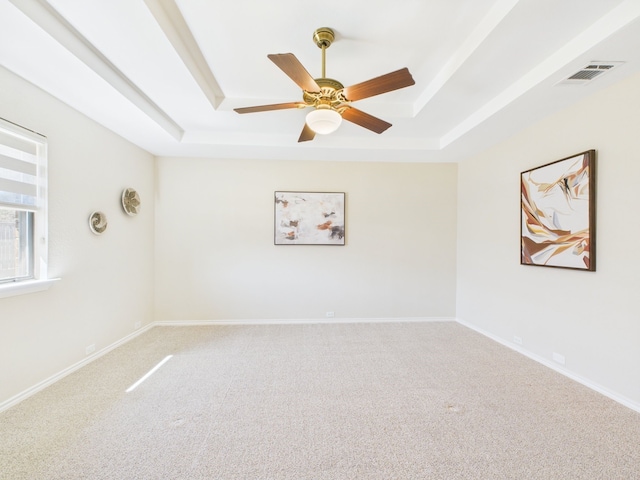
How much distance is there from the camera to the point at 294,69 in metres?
1.74

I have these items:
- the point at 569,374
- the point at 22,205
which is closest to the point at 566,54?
the point at 569,374

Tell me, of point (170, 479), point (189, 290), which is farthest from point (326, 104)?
point (189, 290)

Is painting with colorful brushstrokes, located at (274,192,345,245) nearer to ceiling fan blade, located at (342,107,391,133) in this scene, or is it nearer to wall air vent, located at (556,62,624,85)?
ceiling fan blade, located at (342,107,391,133)

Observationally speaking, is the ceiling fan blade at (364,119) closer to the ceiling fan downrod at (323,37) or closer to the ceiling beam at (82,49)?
the ceiling fan downrod at (323,37)

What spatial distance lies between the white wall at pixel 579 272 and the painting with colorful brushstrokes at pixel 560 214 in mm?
75

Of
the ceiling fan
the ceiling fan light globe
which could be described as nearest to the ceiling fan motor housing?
the ceiling fan

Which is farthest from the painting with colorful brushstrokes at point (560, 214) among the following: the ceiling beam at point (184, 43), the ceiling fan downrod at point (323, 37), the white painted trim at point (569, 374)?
the ceiling beam at point (184, 43)

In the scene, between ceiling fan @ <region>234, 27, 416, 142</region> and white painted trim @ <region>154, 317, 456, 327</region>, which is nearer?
ceiling fan @ <region>234, 27, 416, 142</region>

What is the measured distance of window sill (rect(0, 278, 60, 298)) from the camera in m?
2.09

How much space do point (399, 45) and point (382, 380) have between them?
9.62ft

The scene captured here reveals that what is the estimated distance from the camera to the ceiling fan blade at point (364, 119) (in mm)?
2293

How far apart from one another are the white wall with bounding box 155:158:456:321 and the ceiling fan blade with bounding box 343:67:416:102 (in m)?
2.44

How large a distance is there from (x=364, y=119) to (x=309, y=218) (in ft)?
7.15

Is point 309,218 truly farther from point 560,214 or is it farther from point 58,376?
point 58,376
